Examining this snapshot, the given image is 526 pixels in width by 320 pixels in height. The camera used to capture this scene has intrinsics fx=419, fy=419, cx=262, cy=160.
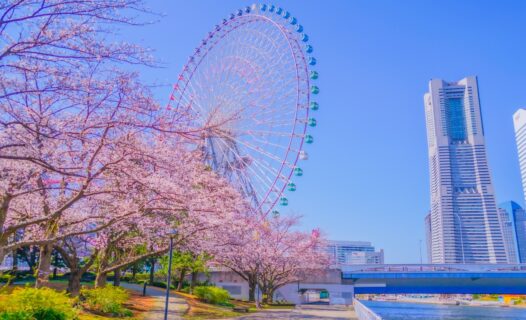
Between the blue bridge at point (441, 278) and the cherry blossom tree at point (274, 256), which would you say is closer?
the cherry blossom tree at point (274, 256)

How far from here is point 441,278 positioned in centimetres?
5612

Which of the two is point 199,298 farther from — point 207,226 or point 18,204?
point 18,204

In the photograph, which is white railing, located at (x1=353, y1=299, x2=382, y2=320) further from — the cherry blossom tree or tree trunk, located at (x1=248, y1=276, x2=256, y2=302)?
tree trunk, located at (x1=248, y1=276, x2=256, y2=302)

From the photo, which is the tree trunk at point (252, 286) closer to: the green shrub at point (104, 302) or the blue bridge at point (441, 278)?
the blue bridge at point (441, 278)

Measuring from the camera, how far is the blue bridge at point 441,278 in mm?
53875

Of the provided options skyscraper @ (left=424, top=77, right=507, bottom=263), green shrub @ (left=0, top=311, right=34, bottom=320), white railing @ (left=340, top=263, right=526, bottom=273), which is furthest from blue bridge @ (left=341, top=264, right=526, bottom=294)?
skyscraper @ (left=424, top=77, right=507, bottom=263)

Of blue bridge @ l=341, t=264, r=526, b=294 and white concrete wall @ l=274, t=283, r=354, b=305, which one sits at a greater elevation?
blue bridge @ l=341, t=264, r=526, b=294

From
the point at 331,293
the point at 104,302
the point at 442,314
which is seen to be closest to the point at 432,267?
the point at 442,314

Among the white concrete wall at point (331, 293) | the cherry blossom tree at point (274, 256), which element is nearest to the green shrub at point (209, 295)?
the cherry blossom tree at point (274, 256)

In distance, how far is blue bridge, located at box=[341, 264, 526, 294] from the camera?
53875 mm

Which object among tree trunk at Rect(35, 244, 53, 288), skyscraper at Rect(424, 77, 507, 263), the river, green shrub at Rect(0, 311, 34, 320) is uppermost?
skyscraper at Rect(424, 77, 507, 263)

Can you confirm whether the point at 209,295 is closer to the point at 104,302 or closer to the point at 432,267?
the point at 104,302

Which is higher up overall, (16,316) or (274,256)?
(274,256)

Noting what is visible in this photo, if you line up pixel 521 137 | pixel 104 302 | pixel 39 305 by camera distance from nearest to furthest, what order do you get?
pixel 39 305 → pixel 104 302 → pixel 521 137
